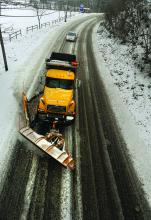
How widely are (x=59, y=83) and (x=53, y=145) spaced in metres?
4.63

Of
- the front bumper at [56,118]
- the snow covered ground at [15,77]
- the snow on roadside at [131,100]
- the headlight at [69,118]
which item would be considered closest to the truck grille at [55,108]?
the front bumper at [56,118]

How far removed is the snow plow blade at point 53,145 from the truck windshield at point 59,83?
3501mm

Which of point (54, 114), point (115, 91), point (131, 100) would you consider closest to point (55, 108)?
point (54, 114)

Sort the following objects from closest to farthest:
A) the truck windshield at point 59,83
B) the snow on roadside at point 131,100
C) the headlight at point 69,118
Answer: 1. the snow on roadside at point 131,100
2. the headlight at point 69,118
3. the truck windshield at point 59,83

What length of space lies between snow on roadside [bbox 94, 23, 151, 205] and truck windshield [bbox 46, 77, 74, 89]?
3.89 meters

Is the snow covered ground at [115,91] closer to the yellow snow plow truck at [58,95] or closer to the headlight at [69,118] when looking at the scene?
the yellow snow plow truck at [58,95]

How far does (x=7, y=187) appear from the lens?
11.0 metres

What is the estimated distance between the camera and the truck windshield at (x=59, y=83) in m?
15.9

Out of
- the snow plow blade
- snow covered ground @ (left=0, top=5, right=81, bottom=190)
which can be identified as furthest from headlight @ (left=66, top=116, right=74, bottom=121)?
snow covered ground @ (left=0, top=5, right=81, bottom=190)

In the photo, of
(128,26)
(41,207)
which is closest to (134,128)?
(41,207)

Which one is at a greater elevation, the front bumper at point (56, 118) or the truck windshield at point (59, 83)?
the truck windshield at point (59, 83)

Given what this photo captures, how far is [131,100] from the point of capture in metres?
20.0

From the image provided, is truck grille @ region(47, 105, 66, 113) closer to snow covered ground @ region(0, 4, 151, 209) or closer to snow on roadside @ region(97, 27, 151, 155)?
snow covered ground @ region(0, 4, 151, 209)

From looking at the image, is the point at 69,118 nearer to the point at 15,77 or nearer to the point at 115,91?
the point at 115,91
